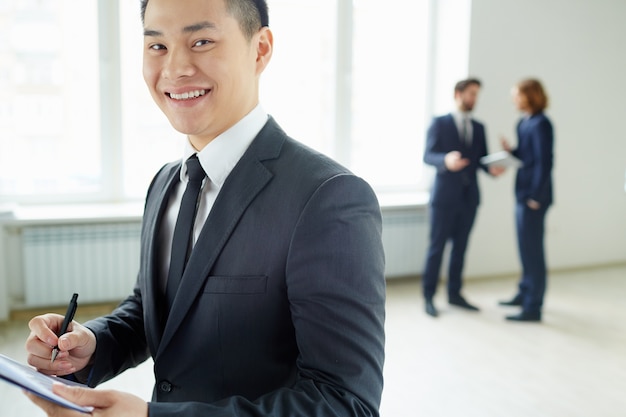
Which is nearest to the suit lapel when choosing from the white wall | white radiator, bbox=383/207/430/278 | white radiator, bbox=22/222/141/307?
white radiator, bbox=22/222/141/307

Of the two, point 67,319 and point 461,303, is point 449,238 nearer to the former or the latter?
point 461,303

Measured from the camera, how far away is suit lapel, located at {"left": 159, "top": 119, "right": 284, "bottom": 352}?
1.02 m

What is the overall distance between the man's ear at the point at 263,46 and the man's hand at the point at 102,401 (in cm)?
64

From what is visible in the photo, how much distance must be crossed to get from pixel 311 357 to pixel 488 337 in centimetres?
347

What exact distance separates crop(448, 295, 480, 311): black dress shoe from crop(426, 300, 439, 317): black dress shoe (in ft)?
0.90

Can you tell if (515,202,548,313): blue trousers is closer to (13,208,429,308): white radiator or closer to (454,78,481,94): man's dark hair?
(454,78,481,94): man's dark hair

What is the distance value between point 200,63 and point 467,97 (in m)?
3.76

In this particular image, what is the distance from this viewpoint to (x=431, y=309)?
452cm

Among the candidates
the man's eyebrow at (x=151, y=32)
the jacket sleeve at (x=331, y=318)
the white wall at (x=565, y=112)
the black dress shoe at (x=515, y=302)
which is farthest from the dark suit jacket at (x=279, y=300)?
the white wall at (x=565, y=112)

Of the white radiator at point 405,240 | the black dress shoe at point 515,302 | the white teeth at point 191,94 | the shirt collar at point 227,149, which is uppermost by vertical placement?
the white teeth at point 191,94

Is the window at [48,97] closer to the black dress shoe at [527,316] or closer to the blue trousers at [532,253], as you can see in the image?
the blue trousers at [532,253]

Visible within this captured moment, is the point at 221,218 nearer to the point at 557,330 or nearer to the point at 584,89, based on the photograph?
the point at 557,330

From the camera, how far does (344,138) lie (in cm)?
529

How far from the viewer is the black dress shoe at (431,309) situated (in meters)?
4.49
